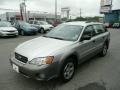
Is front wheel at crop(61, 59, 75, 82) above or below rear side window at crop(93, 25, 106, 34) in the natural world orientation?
below

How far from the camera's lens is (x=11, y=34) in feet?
46.2

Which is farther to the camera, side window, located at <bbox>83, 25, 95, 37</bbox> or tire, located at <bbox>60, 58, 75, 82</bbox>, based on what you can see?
side window, located at <bbox>83, 25, 95, 37</bbox>

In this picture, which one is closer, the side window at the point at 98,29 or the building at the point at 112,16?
the side window at the point at 98,29

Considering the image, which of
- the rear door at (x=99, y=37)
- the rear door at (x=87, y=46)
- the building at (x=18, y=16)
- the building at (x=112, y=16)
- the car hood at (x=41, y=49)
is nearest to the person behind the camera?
the car hood at (x=41, y=49)

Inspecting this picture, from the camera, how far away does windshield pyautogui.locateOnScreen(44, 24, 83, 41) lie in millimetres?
4820

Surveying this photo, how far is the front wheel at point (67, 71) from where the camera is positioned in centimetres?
410

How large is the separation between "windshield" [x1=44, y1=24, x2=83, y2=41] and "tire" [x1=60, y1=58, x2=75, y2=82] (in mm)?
765

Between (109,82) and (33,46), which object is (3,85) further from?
(109,82)

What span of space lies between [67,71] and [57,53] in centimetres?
74

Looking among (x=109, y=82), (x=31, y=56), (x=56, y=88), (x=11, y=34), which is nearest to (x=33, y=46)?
(x=31, y=56)

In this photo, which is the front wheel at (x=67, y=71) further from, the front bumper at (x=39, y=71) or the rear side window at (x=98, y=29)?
the rear side window at (x=98, y=29)

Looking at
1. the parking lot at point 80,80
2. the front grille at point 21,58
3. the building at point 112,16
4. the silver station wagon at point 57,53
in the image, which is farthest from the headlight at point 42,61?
the building at point 112,16

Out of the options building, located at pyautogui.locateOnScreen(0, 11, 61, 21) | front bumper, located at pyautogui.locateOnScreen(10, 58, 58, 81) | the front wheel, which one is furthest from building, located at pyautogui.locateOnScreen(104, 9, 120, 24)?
front bumper, located at pyautogui.locateOnScreen(10, 58, 58, 81)

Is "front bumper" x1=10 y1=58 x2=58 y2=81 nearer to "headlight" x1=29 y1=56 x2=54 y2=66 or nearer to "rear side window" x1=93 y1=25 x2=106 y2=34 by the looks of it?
"headlight" x1=29 y1=56 x2=54 y2=66
